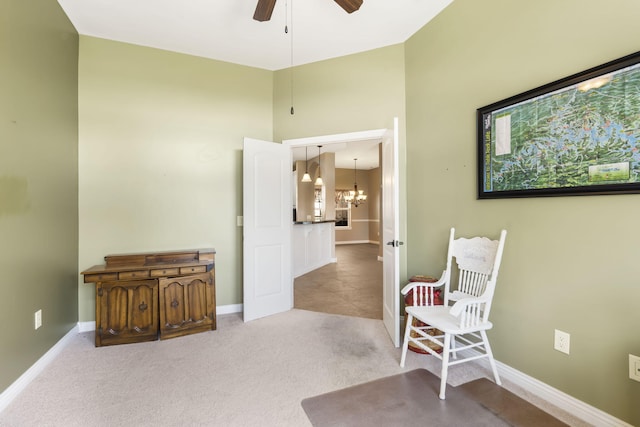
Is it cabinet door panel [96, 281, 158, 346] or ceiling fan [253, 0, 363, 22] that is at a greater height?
ceiling fan [253, 0, 363, 22]

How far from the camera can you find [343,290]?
468 cm

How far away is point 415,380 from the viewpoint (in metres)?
2.12

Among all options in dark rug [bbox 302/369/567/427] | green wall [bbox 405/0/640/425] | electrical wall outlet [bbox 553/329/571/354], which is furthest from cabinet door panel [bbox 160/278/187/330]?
electrical wall outlet [bbox 553/329/571/354]

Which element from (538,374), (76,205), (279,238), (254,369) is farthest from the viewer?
(279,238)

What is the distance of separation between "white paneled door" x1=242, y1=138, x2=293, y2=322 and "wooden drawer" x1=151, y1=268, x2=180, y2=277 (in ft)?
2.30

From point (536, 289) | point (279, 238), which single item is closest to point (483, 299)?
point (536, 289)

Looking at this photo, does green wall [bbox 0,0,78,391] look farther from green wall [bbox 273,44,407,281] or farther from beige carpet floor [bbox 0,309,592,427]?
green wall [bbox 273,44,407,281]

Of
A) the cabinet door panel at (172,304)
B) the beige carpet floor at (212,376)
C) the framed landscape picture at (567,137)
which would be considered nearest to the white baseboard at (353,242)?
the beige carpet floor at (212,376)

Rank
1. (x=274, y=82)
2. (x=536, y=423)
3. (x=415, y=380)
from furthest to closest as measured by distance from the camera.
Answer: (x=274, y=82) < (x=415, y=380) < (x=536, y=423)

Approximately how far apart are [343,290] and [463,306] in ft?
9.56

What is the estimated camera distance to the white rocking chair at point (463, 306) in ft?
6.29

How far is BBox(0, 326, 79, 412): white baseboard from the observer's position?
1844mm

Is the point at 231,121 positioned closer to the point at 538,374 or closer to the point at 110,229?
the point at 110,229

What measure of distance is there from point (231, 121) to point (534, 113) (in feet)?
10.0
